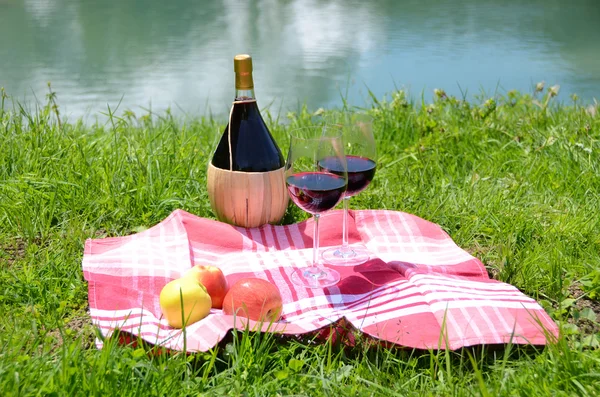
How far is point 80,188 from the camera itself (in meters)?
2.64

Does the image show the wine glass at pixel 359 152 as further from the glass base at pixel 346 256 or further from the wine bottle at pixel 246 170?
the wine bottle at pixel 246 170

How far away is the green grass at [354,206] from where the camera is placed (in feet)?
5.08

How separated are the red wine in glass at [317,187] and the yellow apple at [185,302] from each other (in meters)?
0.37

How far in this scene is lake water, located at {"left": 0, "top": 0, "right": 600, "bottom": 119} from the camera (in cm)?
597

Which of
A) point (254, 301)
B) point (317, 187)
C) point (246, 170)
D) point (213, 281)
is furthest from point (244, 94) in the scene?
point (254, 301)

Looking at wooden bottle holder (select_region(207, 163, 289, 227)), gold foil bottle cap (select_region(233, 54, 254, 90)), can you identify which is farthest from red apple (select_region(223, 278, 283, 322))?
gold foil bottle cap (select_region(233, 54, 254, 90))

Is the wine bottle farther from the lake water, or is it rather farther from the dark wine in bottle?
the lake water

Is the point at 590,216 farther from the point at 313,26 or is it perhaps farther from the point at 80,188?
the point at 313,26

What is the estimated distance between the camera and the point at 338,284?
1982 mm

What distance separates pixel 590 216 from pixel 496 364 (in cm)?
114

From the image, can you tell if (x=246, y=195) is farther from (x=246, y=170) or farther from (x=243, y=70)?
(x=243, y=70)

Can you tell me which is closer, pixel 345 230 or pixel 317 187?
pixel 317 187

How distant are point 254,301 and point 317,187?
357mm

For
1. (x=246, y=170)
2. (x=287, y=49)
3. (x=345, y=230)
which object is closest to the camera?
(x=345, y=230)
